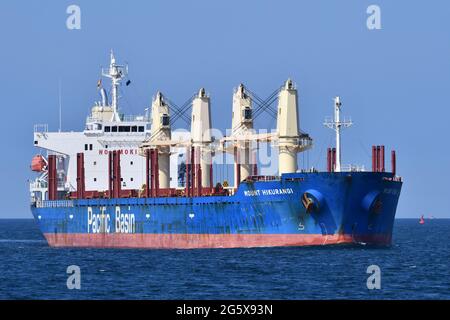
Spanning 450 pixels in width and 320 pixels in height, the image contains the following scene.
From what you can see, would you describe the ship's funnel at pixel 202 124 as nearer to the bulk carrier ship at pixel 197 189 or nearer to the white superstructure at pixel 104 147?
the bulk carrier ship at pixel 197 189

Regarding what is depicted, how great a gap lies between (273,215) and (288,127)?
4.93 meters

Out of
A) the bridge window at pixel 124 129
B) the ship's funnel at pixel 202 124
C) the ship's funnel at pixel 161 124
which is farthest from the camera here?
the bridge window at pixel 124 129

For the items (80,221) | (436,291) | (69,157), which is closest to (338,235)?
(436,291)

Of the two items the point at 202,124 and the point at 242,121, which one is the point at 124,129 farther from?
the point at 242,121

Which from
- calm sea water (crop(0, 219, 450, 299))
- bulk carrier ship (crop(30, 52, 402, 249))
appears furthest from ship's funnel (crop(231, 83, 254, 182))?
calm sea water (crop(0, 219, 450, 299))

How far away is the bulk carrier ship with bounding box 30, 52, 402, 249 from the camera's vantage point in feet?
190

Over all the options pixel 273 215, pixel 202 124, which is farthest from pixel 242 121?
pixel 273 215

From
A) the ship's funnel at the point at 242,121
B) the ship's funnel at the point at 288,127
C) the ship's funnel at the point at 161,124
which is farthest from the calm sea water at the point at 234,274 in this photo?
the ship's funnel at the point at 161,124

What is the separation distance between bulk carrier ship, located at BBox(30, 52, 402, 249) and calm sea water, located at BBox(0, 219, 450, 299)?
1.65 metres

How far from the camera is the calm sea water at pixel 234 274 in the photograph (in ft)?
138

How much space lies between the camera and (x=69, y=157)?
273 feet

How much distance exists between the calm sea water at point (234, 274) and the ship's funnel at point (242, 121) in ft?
25.2
